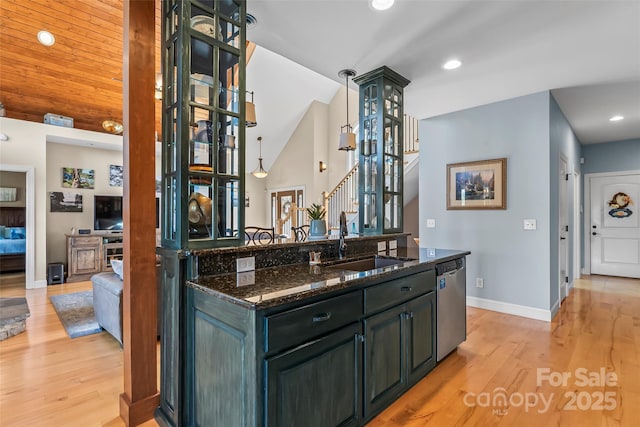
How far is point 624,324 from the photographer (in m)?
3.59

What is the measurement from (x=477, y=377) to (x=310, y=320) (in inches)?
69.3

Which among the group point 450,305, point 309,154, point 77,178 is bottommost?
point 450,305

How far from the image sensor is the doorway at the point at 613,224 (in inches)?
235

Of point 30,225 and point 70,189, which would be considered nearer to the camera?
point 30,225

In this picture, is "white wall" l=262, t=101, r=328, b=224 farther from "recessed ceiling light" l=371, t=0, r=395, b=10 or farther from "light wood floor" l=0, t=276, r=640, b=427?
"recessed ceiling light" l=371, t=0, r=395, b=10

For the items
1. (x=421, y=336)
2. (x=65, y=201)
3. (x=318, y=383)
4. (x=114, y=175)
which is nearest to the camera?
(x=318, y=383)

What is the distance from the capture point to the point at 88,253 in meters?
6.11

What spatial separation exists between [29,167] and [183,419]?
592 cm

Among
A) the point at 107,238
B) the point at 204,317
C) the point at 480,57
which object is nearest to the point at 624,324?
the point at 480,57

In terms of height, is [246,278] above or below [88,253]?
above

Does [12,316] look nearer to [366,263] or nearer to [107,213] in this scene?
[107,213]

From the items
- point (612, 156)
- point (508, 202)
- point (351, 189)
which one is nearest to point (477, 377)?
point (508, 202)

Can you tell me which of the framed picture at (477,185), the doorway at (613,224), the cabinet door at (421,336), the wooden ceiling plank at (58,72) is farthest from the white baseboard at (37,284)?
the doorway at (613,224)

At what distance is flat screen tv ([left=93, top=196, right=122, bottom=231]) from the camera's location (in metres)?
6.58
